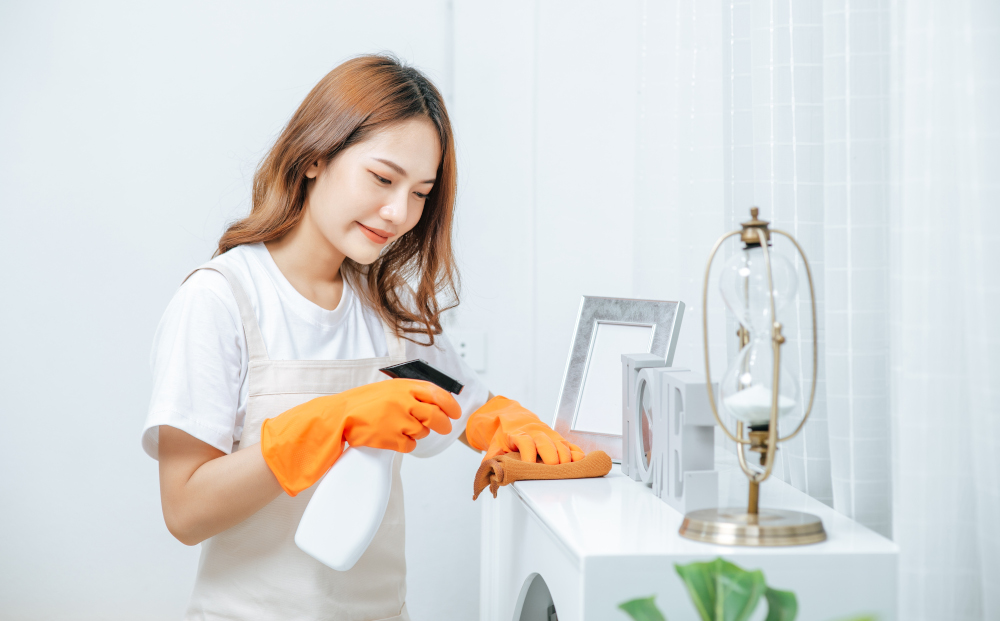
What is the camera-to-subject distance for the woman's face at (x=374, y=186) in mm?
1009

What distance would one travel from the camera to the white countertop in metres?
0.68

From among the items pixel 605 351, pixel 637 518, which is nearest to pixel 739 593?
pixel 637 518

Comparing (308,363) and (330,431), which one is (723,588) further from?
(308,363)

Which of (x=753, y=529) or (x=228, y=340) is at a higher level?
(x=228, y=340)

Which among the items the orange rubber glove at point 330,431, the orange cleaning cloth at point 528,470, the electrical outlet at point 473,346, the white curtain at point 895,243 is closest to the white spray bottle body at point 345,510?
the orange rubber glove at point 330,431

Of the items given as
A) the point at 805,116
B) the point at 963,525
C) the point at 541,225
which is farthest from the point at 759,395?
the point at 541,225

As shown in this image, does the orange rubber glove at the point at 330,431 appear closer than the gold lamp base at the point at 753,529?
No

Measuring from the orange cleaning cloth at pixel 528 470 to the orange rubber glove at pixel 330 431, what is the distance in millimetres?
132

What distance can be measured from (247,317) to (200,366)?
102 millimetres

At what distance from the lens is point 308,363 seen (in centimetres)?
104

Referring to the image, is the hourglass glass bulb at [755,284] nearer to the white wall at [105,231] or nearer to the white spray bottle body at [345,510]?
the white spray bottle body at [345,510]

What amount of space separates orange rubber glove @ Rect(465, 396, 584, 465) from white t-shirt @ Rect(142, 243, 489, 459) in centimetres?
9

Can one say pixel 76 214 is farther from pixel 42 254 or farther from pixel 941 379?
pixel 941 379

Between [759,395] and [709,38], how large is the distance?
76 cm
